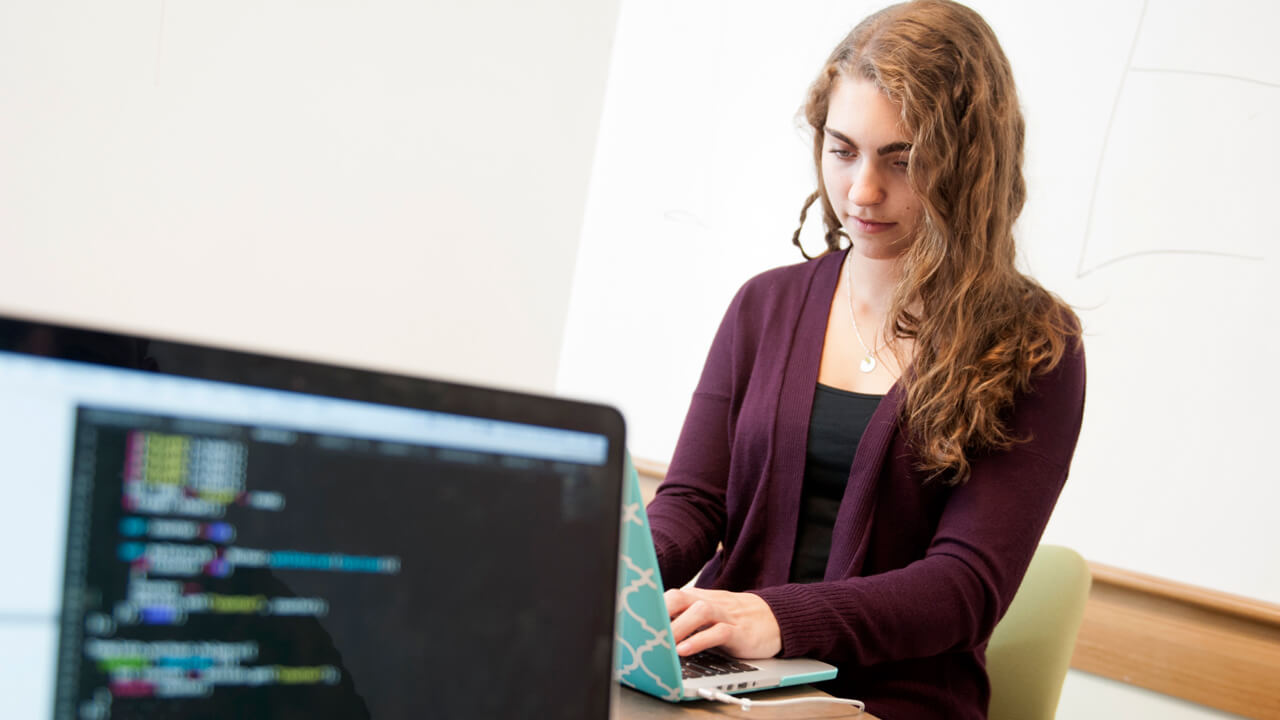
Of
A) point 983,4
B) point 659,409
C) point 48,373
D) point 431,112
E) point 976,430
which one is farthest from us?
point 659,409

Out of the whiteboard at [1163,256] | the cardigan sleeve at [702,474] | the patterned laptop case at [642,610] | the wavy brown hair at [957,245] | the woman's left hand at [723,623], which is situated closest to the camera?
the patterned laptop case at [642,610]

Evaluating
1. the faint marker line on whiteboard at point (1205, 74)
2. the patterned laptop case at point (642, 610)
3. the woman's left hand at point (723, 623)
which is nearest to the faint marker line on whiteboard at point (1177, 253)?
the faint marker line on whiteboard at point (1205, 74)

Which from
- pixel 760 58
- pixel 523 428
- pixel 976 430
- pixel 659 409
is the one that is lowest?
pixel 659 409

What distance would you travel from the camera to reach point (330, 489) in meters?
0.40

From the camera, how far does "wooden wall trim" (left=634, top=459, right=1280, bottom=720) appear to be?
1350 mm

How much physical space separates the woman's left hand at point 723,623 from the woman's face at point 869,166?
0.52m

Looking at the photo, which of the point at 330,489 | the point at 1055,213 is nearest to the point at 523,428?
the point at 330,489

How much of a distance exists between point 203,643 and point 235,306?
1540mm

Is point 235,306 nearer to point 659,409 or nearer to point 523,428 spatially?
point 659,409

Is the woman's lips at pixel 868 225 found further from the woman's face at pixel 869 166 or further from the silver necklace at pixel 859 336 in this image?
the silver necklace at pixel 859 336

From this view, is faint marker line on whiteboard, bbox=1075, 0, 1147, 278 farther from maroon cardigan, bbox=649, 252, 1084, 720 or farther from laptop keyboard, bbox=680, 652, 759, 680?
laptop keyboard, bbox=680, 652, 759, 680

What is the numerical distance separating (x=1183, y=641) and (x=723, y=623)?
2.91 feet

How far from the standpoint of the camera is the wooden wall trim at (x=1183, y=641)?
53.1 inches

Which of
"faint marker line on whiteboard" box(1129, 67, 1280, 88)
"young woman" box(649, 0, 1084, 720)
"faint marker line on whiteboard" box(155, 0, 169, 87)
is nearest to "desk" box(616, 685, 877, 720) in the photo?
"young woman" box(649, 0, 1084, 720)
